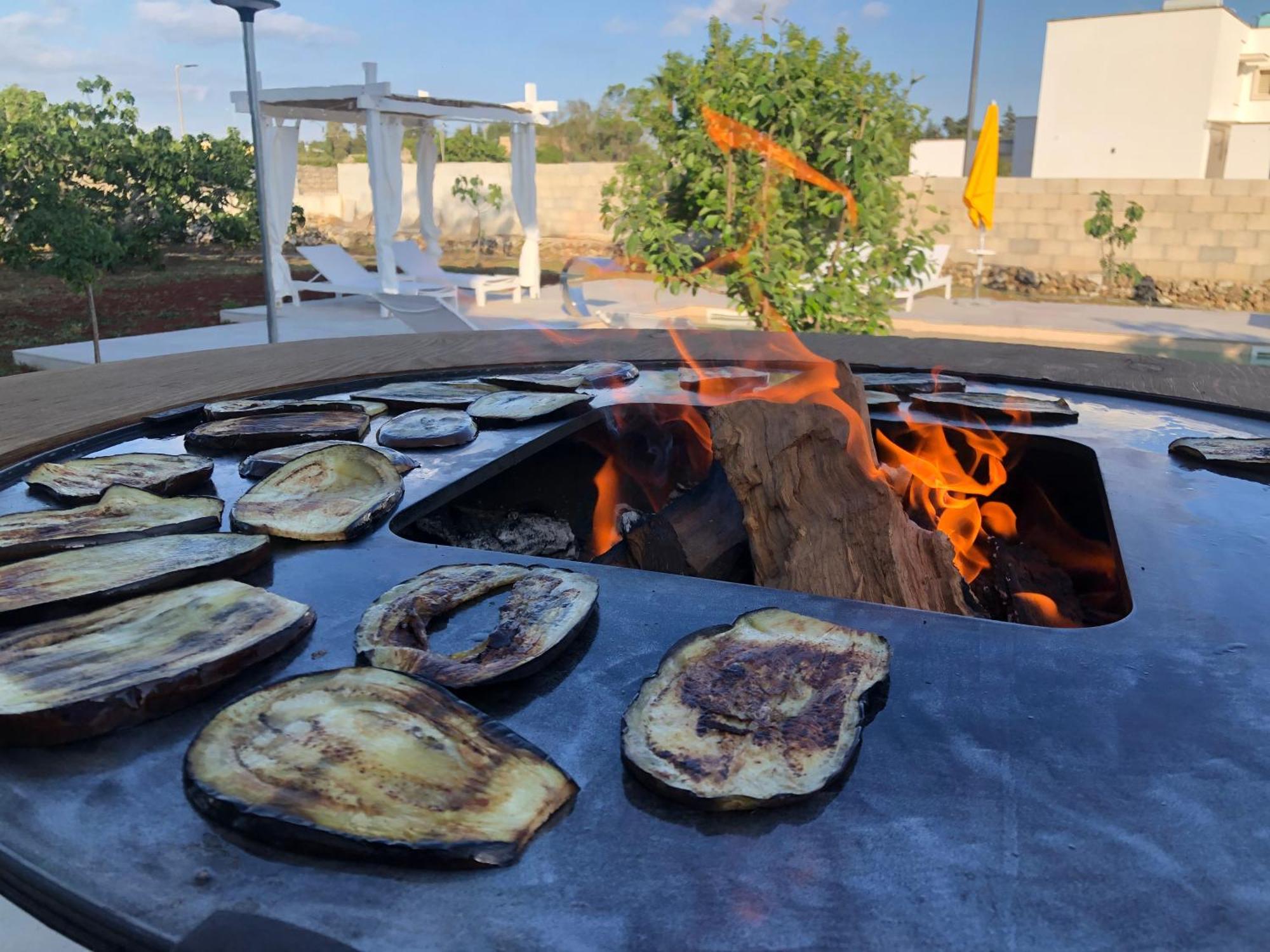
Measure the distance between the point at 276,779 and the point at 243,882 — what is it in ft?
0.34

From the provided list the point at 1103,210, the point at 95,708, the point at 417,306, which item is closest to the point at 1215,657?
the point at 95,708

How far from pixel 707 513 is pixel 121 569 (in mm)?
1097

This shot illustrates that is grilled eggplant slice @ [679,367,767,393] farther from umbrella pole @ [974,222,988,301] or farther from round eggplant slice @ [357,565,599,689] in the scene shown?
umbrella pole @ [974,222,988,301]

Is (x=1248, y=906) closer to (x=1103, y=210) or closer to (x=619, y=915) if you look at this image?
(x=619, y=915)

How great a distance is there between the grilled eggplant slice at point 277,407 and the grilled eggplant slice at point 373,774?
132 cm

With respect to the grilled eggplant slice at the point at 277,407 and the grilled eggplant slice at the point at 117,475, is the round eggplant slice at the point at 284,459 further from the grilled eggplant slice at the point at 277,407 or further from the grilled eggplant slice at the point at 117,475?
the grilled eggplant slice at the point at 277,407

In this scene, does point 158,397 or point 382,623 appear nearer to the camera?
point 382,623

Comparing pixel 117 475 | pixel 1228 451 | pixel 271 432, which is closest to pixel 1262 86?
pixel 1228 451

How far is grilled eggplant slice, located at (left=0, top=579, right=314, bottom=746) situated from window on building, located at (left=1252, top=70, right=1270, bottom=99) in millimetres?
32407

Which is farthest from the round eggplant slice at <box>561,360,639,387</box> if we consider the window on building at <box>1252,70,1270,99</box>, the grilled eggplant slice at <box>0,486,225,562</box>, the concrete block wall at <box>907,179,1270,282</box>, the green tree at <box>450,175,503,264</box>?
the window on building at <box>1252,70,1270,99</box>

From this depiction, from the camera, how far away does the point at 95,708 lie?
0.92m

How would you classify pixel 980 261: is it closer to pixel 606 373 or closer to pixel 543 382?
pixel 606 373

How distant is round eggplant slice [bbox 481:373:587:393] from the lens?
7.89 ft

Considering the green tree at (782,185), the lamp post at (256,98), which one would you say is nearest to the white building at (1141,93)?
the green tree at (782,185)
